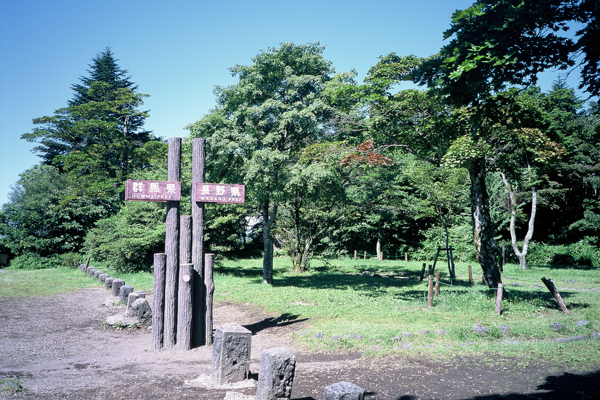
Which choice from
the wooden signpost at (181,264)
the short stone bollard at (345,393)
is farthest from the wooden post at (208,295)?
the short stone bollard at (345,393)

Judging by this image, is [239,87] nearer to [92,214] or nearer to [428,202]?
[428,202]

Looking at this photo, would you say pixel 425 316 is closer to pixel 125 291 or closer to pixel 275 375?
pixel 275 375

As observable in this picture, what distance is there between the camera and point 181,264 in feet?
25.2

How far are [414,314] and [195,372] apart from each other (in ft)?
19.4

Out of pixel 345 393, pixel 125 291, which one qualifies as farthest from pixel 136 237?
pixel 345 393

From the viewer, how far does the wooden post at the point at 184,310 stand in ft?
24.5

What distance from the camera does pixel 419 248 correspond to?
31969 millimetres

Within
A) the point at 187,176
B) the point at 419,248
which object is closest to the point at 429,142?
the point at 187,176

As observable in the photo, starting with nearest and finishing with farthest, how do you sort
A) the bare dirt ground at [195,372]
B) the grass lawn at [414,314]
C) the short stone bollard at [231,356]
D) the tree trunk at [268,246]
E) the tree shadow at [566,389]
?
the tree shadow at [566,389]
the bare dirt ground at [195,372]
the short stone bollard at [231,356]
the grass lawn at [414,314]
the tree trunk at [268,246]

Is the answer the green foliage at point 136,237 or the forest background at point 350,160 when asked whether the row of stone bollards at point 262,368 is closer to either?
the forest background at point 350,160

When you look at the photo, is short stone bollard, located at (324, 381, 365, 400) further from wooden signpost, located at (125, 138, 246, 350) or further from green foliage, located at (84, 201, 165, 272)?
green foliage, located at (84, 201, 165, 272)

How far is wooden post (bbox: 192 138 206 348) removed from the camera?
779cm

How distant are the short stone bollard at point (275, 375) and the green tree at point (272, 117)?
10.1 m

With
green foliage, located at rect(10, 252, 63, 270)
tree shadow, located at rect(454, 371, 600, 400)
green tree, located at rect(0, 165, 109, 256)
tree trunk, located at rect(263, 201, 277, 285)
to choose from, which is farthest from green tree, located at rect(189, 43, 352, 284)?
green foliage, located at rect(10, 252, 63, 270)
